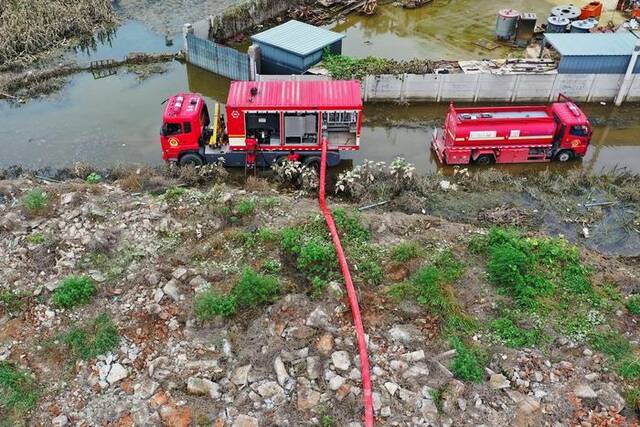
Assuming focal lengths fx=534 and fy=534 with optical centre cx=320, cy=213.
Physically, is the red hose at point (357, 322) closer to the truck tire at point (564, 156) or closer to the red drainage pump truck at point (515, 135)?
the red drainage pump truck at point (515, 135)

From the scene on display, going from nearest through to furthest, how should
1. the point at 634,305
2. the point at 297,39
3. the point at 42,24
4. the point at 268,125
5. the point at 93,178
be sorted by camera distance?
the point at 634,305 < the point at 93,178 < the point at 268,125 < the point at 297,39 < the point at 42,24

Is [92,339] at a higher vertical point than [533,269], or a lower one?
lower

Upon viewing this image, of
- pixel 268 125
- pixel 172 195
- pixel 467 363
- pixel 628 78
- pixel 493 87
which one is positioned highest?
pixel 628 78

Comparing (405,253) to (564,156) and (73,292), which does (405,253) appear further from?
(564,156)

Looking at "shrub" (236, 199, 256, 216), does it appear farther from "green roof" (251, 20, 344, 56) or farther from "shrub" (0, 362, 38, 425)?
"green roof" (251, 20, 344, 56)

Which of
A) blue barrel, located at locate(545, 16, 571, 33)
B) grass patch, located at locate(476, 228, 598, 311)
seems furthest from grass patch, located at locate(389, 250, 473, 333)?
blue barrel, located at locate(545, 16, 571, 33)

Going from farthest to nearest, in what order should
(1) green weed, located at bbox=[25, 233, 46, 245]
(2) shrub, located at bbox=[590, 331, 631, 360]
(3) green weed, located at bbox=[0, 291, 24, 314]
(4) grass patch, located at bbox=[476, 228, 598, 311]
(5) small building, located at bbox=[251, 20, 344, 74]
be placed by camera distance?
(5) small building, located at bbox=[251, 20, 344, 74], (1) green weed, located at bbox=[25, 233, 46, 245], (4) grass patch, located at bbox=[476, 228, 598, 311], (3) green weed, located at bbox=[0, 291, 24, 314], (2) shrub, located at bbox=[590, 331, 631, 360]

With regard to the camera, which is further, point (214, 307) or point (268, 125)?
point (268, 125)

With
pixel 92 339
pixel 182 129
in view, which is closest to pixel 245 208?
pixel 182 129
